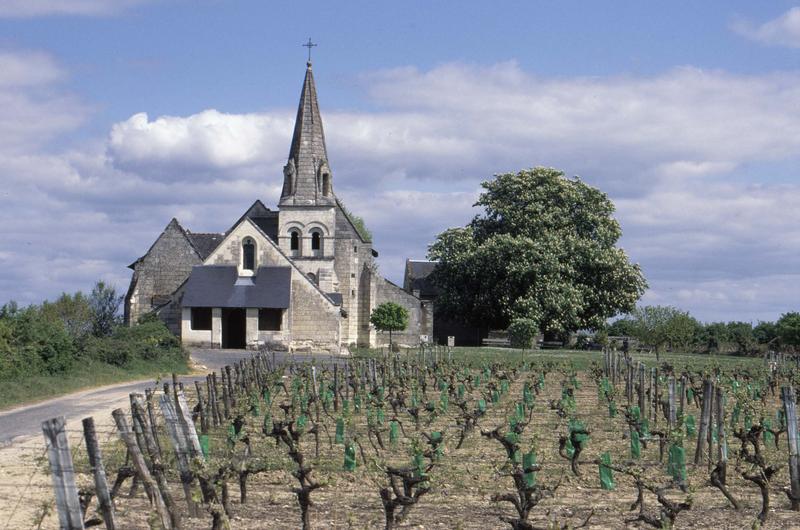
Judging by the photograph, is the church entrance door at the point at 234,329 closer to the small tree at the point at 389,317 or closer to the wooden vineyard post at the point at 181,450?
the small tree at the point at 389,317

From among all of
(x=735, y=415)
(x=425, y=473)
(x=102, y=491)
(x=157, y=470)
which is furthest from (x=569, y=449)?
(x=102, y=491)

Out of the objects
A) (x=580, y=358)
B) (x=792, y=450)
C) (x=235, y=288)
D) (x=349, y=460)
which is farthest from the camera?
(x=235, y=288)

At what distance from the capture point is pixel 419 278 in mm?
82438

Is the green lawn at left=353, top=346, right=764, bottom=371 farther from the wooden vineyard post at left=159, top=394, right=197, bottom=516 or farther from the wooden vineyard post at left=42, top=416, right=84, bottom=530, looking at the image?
the wooden vineyard post at left=42, top=416, right=84, bottom=530

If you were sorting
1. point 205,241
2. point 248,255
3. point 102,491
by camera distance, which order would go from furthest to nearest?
point 205,241 → point 248,255 → point 102,491

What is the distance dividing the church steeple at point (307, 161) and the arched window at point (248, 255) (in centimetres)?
478

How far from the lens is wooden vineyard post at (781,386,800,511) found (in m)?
13.7

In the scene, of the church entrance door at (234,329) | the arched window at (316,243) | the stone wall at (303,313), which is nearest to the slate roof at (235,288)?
the stone wall at (303,313)

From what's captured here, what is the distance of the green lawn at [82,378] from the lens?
2622cm

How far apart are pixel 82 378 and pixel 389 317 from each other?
105 ft

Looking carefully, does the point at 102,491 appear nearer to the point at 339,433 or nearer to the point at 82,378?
the point at 339,433

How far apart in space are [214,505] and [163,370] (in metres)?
25.7

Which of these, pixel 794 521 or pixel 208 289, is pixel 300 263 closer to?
pixel 208 289

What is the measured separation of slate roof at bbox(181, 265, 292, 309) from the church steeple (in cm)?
616
